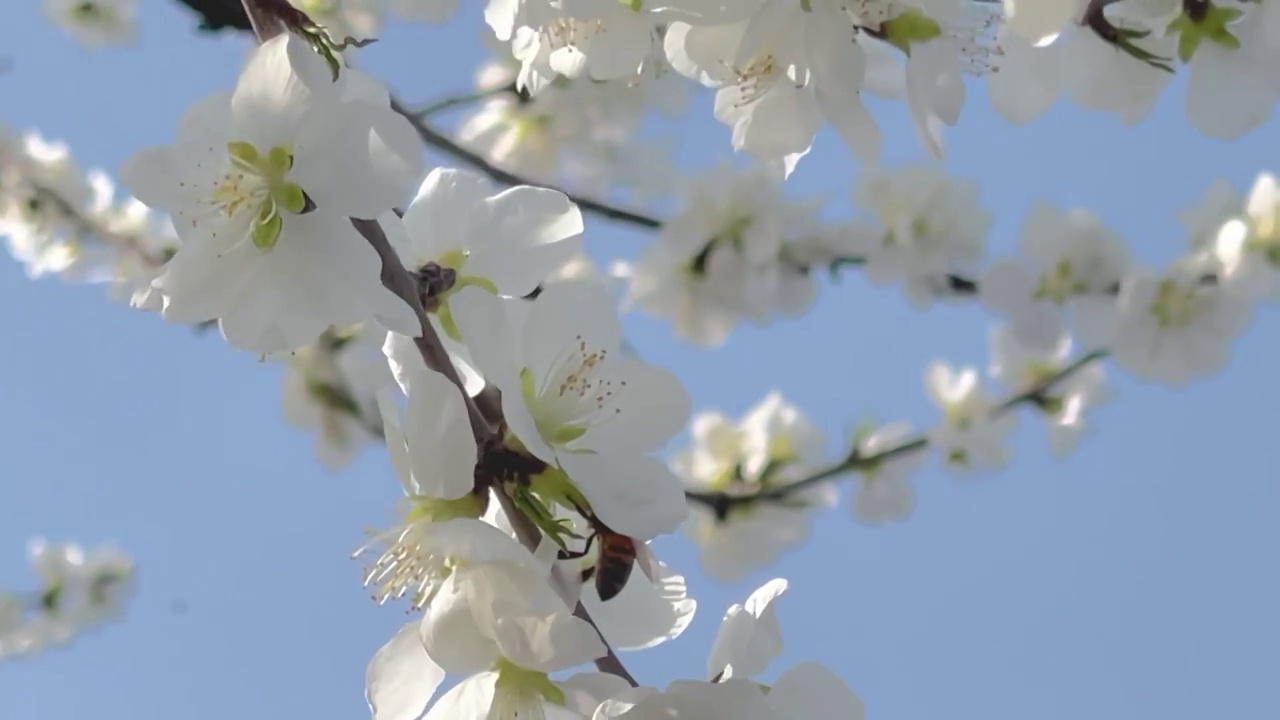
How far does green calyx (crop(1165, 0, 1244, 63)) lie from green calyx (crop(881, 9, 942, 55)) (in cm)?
27

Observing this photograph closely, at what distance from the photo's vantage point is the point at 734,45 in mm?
906

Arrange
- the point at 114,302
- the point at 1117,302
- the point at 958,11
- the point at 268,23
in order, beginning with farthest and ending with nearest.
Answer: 1. the point at 114,302
2. the point at 1117,302
3. the point at 958,11
4. the point at 268,23

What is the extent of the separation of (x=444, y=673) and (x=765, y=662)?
9.1 inches

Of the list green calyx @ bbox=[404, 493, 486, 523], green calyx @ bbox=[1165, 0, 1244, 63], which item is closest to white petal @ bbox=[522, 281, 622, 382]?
green calyx @ bbox=[404, 493, 486, 523]

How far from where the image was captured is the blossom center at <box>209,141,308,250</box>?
28.4 inches

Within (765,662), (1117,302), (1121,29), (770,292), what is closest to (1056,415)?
(1117,302)

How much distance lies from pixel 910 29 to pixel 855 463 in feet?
6.21

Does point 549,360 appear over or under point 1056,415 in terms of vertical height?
over

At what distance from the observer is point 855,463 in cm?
264

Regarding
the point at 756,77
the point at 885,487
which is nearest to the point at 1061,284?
the point at 885,487

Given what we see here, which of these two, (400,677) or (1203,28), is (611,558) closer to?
(400,677)

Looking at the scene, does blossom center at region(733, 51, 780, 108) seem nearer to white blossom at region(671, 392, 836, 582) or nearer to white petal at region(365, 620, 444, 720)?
white petal at region(365, 620, 444, 720)

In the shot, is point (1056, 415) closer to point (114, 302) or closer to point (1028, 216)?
point (1028, 216)

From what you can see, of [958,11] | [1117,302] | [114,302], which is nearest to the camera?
[958,11]
